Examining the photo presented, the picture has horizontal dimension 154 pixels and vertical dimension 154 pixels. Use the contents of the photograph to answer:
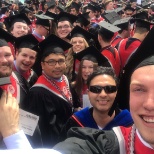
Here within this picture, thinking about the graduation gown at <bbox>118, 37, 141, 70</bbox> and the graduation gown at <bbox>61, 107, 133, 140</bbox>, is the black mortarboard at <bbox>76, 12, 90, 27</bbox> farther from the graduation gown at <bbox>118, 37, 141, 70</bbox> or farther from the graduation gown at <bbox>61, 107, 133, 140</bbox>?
the graduation gown at <bbox>61, 107, 133, 140</bbox>

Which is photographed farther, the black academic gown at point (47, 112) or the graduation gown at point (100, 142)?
the black academic gown at point (47, 112)

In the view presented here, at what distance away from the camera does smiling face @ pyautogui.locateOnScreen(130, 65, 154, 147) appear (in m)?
1.40

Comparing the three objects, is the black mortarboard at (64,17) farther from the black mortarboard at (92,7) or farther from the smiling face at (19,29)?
the black mortarboard at (92,7)

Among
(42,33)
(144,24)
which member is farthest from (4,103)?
(42,33)

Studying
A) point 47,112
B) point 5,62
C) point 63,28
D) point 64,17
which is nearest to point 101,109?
point 47,112

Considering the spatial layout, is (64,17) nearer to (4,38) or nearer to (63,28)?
(63,28)

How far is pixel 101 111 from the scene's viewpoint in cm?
288

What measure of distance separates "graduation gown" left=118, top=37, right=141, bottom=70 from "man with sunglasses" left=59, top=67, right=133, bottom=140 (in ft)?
6.73

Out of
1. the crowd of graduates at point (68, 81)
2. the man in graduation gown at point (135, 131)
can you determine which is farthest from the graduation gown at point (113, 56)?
the man in graduation gown at point (135, 131)

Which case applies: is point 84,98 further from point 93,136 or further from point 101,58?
point 93,136

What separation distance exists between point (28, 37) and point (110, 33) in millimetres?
1491

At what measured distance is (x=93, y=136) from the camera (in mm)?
1621

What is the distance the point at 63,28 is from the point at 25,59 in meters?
2.30

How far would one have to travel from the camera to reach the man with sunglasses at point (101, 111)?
288 cm
